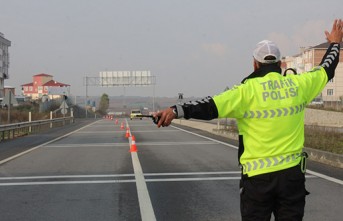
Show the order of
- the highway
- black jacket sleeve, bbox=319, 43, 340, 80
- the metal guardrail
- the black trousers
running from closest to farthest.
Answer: the black trousers → black jacket sleeve, bbox=319, 43, 340, 80 → the highway → the metal guardrail

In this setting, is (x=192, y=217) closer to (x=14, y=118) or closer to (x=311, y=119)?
(x=14, y=118)

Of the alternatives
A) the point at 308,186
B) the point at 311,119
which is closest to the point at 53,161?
the point at 308,186

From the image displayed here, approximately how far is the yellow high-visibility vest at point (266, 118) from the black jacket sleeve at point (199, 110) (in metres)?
0.04

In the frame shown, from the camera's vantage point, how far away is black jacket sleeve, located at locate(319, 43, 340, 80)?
403cm

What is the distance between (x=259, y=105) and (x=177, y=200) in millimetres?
4830

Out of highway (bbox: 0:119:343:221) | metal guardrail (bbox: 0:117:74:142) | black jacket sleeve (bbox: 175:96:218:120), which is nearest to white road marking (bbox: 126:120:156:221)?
highway (bbox: 0:119:343:221)

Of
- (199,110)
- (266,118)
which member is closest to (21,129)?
(199,110)

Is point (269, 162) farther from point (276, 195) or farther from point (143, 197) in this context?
point (143, 197)

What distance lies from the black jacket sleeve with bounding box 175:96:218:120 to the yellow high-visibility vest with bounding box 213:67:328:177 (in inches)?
1.6

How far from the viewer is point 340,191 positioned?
8.87 m

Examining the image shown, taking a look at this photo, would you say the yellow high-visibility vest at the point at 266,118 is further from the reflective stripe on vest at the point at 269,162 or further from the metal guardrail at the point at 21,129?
the metal guardrail at the point at 21,129

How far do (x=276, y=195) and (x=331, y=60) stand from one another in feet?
4.30

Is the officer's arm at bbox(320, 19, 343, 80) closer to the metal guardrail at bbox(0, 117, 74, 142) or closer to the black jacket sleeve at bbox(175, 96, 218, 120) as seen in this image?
the black jacket sleeve at bbox(175, 96, 218, 120)

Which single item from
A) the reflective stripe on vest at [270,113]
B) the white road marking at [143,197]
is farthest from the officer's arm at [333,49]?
the white road marking at [143,197]
